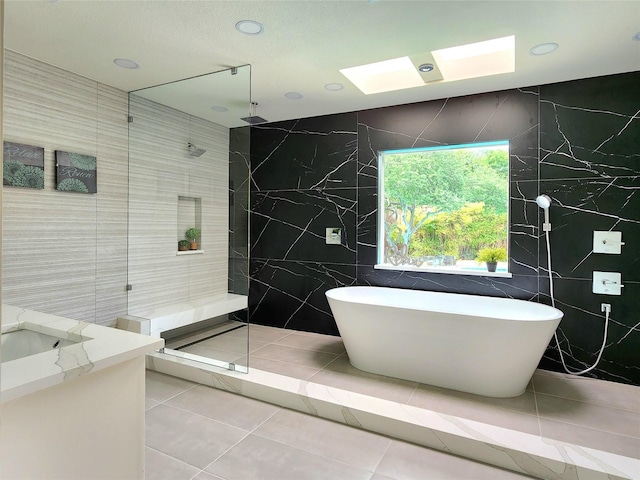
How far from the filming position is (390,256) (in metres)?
4.23

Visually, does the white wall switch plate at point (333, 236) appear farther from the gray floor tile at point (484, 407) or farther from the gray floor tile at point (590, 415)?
the gray floor tile at point (590, 415)

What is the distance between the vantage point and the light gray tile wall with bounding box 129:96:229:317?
3.69 m

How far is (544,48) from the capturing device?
8.87 ft

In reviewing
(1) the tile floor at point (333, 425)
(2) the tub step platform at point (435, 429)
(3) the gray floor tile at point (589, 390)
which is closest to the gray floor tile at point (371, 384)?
(1) the tile floor at point (333, 425)

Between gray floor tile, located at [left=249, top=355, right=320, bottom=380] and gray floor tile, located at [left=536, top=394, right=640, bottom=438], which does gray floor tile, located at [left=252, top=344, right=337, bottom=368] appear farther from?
gray floor tile, located at [left=536, top=394, right=640, bottom=438]

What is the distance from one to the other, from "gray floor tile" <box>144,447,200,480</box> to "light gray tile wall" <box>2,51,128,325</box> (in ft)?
5.62

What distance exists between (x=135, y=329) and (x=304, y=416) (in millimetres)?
1954

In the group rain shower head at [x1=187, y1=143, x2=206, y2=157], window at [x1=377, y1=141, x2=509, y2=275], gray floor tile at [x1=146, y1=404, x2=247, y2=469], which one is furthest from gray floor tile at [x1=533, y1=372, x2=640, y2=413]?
rain shower head at [x1=187, y1=143, x2=206, y2=157]

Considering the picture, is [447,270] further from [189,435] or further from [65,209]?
[65,209]

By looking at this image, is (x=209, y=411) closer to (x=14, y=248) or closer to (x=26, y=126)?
(x=14, y=248)

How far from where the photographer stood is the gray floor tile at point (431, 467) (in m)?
2.07

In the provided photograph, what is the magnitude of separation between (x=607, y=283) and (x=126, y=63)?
4409 mm

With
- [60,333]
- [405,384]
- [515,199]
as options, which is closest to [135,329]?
[60,333]

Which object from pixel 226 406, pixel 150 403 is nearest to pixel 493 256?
pixel 226 406
